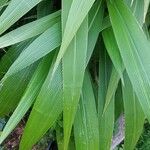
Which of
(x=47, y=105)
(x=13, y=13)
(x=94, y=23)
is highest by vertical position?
(x=13, y=13)

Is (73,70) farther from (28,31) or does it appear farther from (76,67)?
(28,31)

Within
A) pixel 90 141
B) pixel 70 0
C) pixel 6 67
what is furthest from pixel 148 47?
pixel 6 67

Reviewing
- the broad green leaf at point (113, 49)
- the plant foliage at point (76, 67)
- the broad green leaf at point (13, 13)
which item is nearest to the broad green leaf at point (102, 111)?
the plant foliage at point (76, 67)

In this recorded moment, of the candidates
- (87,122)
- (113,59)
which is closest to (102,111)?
(87,122)

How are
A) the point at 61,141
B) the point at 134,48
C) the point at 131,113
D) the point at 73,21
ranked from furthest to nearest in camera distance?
the point at 61,141 < the point at 131,113 < the point at 134,48 < the point at 73,21

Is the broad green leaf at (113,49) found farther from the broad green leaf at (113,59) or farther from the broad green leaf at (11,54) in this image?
the broad green leaf at (11,54)
